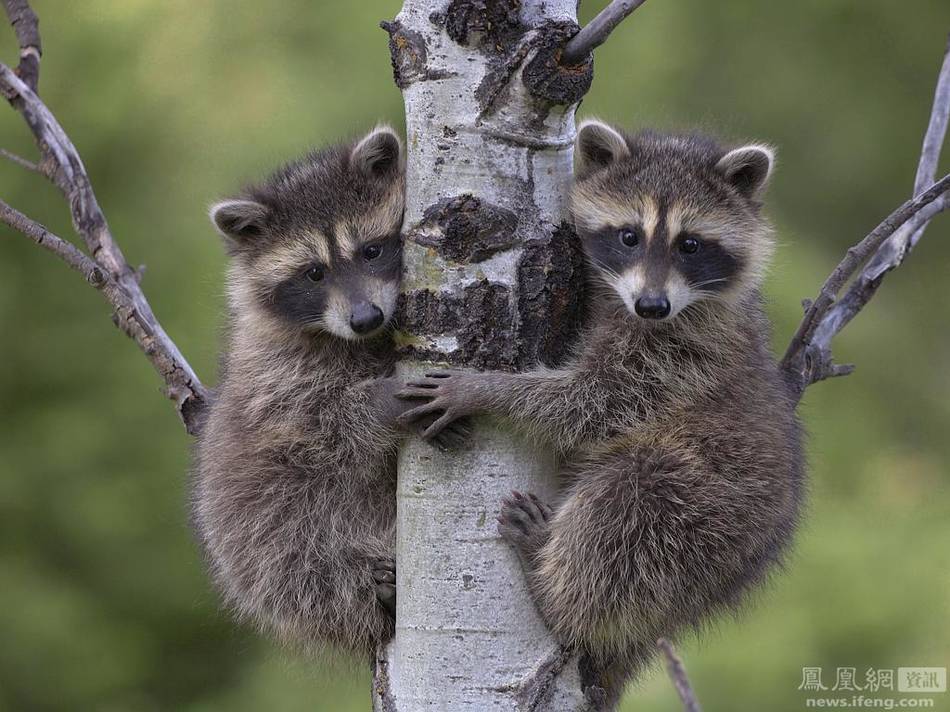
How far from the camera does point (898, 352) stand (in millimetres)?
6223

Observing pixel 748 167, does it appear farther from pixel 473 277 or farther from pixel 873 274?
pixel 473 277

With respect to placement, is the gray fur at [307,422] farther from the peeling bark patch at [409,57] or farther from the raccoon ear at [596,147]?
the peeling bark patch at [409,57]

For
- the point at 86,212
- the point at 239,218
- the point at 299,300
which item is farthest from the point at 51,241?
the point at 299,300

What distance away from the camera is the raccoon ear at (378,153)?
2.94m

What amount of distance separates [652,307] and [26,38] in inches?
65.8

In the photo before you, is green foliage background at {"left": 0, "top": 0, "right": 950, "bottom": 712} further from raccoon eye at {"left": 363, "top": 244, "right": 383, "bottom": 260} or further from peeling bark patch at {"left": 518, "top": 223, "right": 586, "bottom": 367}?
peeling bark patch at {"left": 518, "top": 223, "right": 586, "bottom": 367}

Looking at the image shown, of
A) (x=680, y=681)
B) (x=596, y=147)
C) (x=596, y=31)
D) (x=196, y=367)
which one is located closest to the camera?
(x=596, y=31)

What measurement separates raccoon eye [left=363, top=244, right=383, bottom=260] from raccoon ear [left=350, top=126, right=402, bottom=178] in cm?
22

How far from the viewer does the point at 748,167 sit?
2955 mm

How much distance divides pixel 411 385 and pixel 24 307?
3.95 metres

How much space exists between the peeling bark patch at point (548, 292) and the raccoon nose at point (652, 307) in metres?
0.23

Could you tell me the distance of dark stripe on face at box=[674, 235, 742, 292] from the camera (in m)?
2.80

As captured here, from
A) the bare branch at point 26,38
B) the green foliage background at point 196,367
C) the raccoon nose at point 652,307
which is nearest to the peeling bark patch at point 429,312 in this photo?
the raccoon nose at point 652,307

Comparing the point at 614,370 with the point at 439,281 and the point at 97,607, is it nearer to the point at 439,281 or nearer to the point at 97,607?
the point at 439,281
